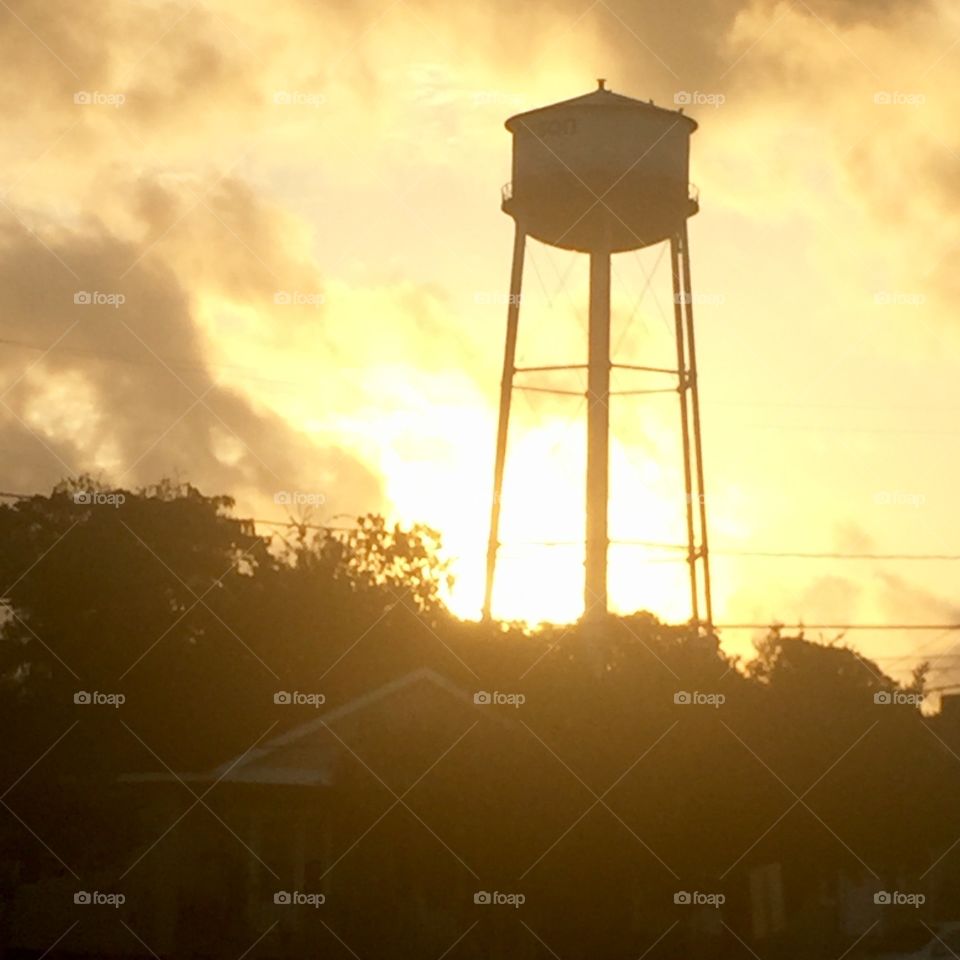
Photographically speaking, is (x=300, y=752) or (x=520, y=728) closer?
(x=520, y=728)

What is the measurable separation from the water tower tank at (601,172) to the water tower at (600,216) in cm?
2

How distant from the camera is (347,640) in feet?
150

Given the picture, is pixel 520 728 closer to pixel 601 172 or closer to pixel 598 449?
pixel 598 449

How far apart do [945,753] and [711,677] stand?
4.97m

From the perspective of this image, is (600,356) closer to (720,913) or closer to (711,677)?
(711,677)

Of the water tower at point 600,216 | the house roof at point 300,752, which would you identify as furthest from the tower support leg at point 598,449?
the house roof at point 300,752

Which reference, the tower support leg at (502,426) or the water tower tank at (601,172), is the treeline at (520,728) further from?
the water tower tank at (601,172)

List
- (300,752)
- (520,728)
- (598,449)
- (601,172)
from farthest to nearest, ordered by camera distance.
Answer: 1. (598,449)
2. (601,172)
3. (300,752)
4. (520,728)

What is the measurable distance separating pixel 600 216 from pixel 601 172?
1574 millimetres

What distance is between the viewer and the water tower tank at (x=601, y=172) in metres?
40.5

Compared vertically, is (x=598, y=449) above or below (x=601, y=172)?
below

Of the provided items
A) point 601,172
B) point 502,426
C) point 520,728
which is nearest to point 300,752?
point 520,728

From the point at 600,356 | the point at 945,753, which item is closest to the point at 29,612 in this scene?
the point at 600,356

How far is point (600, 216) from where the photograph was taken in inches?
1647
